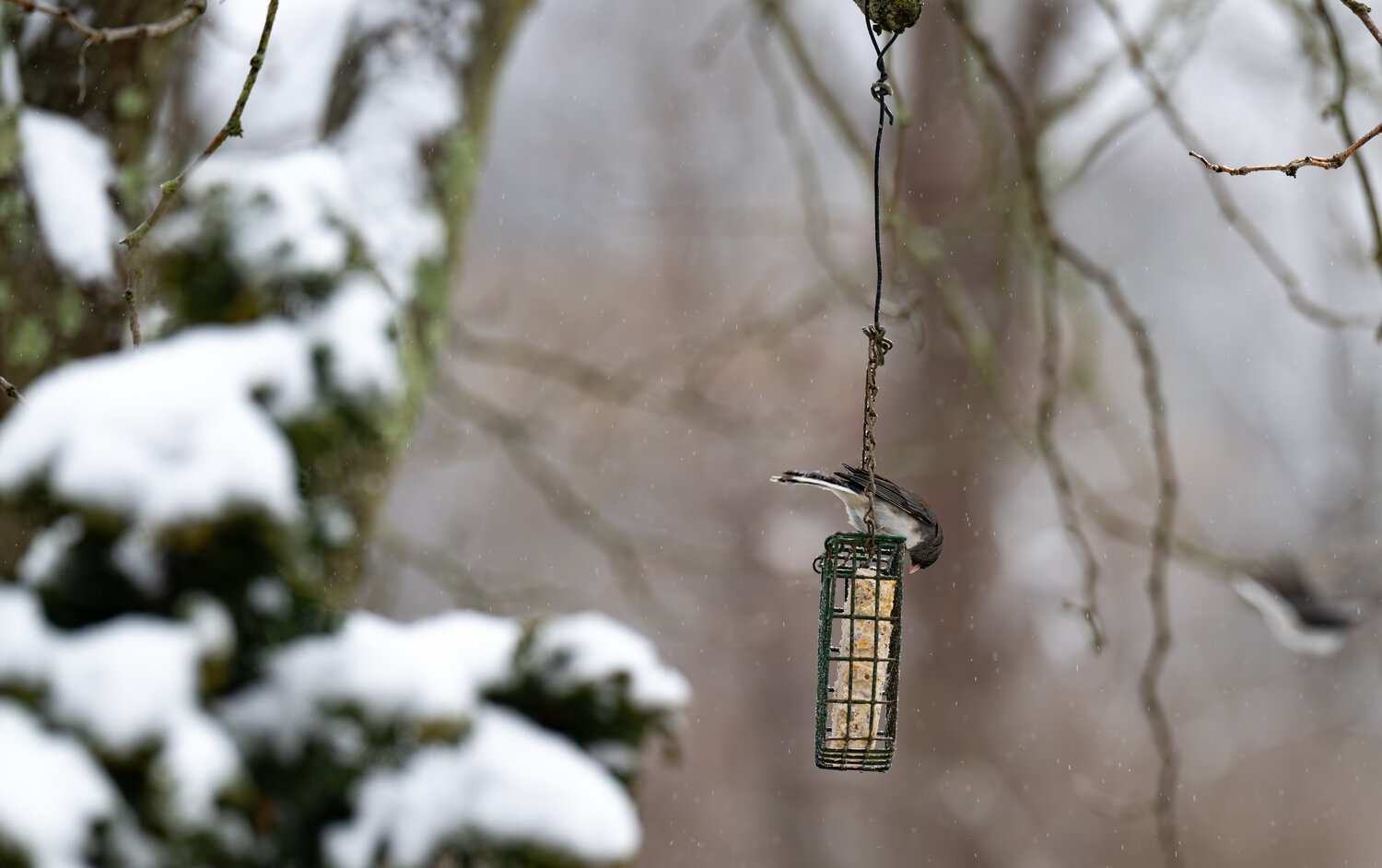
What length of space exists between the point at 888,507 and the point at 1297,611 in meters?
2.90

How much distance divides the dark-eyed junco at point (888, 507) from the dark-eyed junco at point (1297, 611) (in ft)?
7.90

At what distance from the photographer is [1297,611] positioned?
455cm

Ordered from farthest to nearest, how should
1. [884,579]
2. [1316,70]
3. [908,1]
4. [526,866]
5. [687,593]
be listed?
[687,593] < [1316,70] < [884,579] < [908,1] < [526,866]

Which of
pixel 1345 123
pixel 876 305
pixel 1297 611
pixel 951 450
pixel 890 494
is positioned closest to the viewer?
pixel 876 305

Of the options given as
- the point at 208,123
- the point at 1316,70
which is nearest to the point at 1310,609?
the point at 1316,70

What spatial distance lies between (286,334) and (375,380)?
0.09 m

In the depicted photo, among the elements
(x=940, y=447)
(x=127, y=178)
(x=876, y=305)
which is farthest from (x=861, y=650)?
(x=940, y=447)

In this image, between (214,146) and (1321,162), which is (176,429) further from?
(1321,162)

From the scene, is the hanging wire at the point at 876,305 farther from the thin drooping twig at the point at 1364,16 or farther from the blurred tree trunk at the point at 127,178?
the blurred tree trunk at the point at 127,178

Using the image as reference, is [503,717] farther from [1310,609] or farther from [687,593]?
[687,593]

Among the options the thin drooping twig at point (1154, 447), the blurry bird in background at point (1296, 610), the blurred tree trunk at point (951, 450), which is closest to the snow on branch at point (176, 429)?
the thin drooping twig at point (1154, 447)

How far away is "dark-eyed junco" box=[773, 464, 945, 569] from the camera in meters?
2.13

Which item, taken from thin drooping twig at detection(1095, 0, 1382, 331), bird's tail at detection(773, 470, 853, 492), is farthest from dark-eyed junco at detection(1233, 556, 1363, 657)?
bird's tail at detection(773, 470, 853, 492)

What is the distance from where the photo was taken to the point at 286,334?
1188 mm
